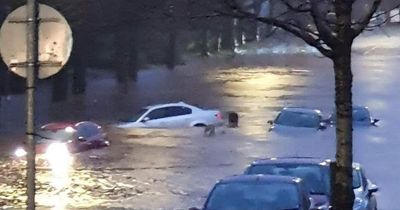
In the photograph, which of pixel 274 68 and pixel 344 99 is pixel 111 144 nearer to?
pixel 344 99

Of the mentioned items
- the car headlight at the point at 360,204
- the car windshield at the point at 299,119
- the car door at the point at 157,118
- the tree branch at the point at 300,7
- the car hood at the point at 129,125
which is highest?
the tree branch at the point at 300,7

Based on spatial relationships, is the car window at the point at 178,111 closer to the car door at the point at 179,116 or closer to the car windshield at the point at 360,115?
the car door at the point at 179,116

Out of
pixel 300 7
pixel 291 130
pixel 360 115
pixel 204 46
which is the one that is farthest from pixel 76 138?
pixel 204 46

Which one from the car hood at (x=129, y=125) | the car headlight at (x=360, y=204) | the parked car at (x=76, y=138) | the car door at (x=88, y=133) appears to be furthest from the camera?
the car hood at (x=129, y=125)

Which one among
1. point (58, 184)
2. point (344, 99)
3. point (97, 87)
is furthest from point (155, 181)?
point (97, 87)

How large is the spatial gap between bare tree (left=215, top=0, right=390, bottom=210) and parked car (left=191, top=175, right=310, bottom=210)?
9.74 feet

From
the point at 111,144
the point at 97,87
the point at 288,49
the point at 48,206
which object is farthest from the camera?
the point at 288,49

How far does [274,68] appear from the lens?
242 feet

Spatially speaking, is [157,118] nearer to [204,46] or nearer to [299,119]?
[299,119]

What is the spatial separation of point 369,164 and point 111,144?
9.16 m

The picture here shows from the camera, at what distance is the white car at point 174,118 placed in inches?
1678

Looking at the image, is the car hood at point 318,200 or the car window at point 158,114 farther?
the car window at point 158,114

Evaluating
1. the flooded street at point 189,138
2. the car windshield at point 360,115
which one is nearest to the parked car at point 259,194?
the flooded street at point 189,138

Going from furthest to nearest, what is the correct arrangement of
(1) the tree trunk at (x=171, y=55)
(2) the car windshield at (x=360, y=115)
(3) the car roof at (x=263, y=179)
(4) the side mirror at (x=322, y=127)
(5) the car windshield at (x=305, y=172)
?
(1) the tree trunk at (x=171, y=55), (2) the car windshield at (x=360, y=115), (4) the side mirror at (x=322, y=127), (5) the car windshield at (x=305, y=172), (3) the car roof at (x=263, y=179)
